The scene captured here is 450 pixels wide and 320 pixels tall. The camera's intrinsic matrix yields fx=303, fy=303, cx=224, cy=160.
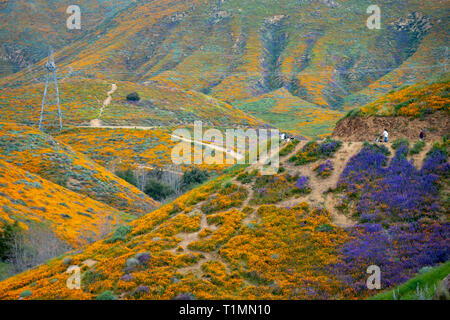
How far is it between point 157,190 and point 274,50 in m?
107

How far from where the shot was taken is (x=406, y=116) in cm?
1905

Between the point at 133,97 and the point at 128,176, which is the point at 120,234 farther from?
the point at 133,97

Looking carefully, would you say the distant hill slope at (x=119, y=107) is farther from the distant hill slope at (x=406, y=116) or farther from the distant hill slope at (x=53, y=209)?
the distant hill slope at (x=406, y=116)

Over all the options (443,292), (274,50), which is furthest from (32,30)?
(443,292)

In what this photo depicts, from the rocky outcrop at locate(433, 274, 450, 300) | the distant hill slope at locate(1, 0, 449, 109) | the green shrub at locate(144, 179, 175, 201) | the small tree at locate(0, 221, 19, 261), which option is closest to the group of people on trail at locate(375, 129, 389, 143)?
the rocky outcrop at locate(433, 274, 450, 300)

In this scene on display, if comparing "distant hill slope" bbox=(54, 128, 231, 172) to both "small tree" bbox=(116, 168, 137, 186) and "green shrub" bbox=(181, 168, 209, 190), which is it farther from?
"green shrub" bbox=(181, 168, 209, 190)

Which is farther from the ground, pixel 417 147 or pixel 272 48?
pixel 272 48

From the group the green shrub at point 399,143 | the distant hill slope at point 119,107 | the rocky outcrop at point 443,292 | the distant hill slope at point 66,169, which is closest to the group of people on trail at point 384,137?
the green shrub at point 399,143

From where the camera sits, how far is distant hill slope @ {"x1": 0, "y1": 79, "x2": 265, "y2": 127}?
5656cm

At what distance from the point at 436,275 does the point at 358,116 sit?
51.2 feet

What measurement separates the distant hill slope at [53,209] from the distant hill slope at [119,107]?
1305 inches

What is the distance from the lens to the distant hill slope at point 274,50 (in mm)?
101688

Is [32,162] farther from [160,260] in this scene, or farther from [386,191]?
[386,191]

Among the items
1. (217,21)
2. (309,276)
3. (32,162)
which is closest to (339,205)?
(309,276)
